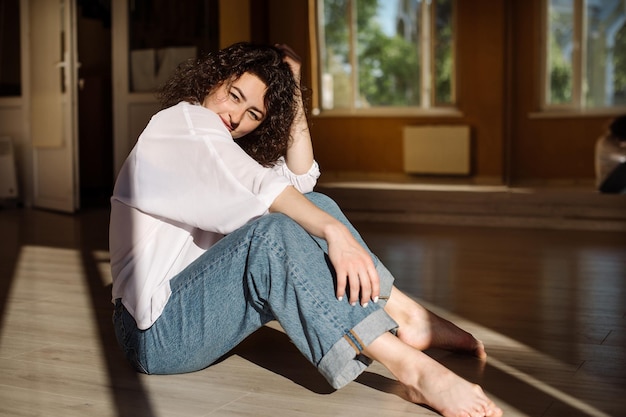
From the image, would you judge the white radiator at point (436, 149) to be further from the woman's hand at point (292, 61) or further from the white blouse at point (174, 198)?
the white blouse at point (174, 198)

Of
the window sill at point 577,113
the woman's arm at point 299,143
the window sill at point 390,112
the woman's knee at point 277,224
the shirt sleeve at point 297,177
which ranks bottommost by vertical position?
the woman's knee at point 277,224

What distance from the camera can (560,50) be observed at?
9531 mm

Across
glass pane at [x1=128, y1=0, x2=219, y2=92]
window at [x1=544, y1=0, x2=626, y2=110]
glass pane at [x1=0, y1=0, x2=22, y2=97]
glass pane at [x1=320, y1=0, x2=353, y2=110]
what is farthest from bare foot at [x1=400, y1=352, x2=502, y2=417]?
glass pane at [x1=320, y1=0, x2=353, y2=110]

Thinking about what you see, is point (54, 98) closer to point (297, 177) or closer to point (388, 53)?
point (388, 53)

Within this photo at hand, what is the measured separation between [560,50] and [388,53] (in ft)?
7.20

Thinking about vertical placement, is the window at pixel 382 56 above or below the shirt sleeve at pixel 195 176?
above

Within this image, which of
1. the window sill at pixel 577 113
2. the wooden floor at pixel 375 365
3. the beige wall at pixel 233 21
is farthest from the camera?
the window sill at pixel 577 113

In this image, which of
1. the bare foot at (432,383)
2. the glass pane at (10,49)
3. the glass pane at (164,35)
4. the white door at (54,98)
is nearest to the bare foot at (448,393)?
the bare foot at (432,383)

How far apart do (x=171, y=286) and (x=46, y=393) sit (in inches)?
16.0

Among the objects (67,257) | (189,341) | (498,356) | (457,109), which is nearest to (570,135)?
(457,109)

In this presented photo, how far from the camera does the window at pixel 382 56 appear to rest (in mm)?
10258

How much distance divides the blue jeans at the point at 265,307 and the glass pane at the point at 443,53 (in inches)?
331

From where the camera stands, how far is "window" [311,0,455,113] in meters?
10.3

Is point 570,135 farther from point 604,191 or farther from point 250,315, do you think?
point 250,315
